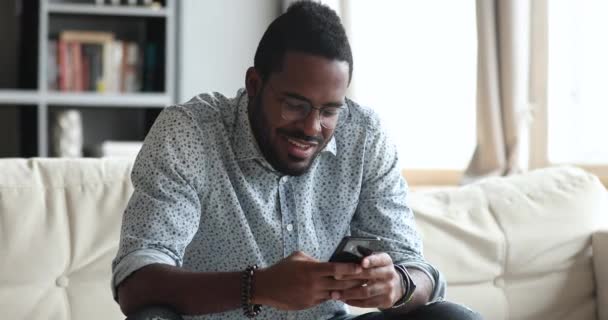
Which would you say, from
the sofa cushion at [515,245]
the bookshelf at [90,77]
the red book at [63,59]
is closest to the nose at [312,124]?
the sofa cushion at [515,245]

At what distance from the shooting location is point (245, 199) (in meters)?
1.75

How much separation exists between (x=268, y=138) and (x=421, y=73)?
223 cm

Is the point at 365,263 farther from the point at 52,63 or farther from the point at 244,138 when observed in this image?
the point at 52,63

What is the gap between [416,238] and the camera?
184 cm

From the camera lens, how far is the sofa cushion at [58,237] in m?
1.95

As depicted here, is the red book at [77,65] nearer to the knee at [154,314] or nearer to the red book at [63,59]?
the red book at [63,59]

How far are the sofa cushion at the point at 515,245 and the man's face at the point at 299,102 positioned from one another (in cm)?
73

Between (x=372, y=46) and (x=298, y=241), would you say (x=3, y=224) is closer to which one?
(x=298, y=241)

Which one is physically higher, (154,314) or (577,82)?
(577,82)

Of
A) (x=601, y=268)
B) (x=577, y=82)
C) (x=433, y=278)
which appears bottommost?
(x=601, y=268)

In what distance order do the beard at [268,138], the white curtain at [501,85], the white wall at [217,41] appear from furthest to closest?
the white wall at [217,41] → the white curtain at [501,85] → the beard at [268,138]

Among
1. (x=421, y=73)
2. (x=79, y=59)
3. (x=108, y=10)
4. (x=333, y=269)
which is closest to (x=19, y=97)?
(x=79, y=59)

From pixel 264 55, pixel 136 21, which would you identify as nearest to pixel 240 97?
pixel 264 55

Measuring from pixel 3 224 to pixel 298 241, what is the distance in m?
0.64
